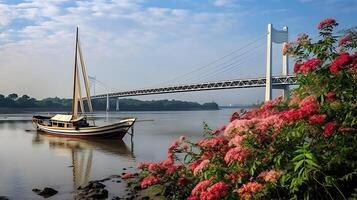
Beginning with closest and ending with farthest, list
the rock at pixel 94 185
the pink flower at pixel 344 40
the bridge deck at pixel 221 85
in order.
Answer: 1. the pink flower at pixel 344 40
2. the rock at pixel 94 185
3. the bridge deck at pixel 221 85

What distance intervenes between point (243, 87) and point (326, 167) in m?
52.4

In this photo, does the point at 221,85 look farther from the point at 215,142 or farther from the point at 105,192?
the point at 215,142

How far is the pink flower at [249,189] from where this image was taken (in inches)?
168

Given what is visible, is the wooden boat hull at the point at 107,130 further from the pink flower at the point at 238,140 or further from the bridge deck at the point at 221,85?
the pink flower at the point at 238,140

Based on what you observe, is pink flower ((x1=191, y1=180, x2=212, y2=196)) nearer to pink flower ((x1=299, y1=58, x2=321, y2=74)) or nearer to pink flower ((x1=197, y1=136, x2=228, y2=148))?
pink flower ((x1=197, y1=136, x2=228, y2=148))

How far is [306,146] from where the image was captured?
166 inches

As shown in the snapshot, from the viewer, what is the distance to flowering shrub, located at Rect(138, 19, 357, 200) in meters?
4.10

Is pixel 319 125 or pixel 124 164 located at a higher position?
pixel 319 125

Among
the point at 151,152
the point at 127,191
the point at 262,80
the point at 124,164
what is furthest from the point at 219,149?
the point at 262,80

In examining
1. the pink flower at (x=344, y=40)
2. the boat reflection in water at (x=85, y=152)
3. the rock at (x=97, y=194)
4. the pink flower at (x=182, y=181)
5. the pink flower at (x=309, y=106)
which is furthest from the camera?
the boat reflection in water at (x=85, y=152)

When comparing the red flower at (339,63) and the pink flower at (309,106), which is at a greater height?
the red flower at (339,63)

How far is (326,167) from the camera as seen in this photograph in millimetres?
4086

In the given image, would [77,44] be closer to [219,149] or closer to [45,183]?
[45,183]

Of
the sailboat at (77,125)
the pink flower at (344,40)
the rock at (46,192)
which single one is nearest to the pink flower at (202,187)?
the pink flower at (344,40)
